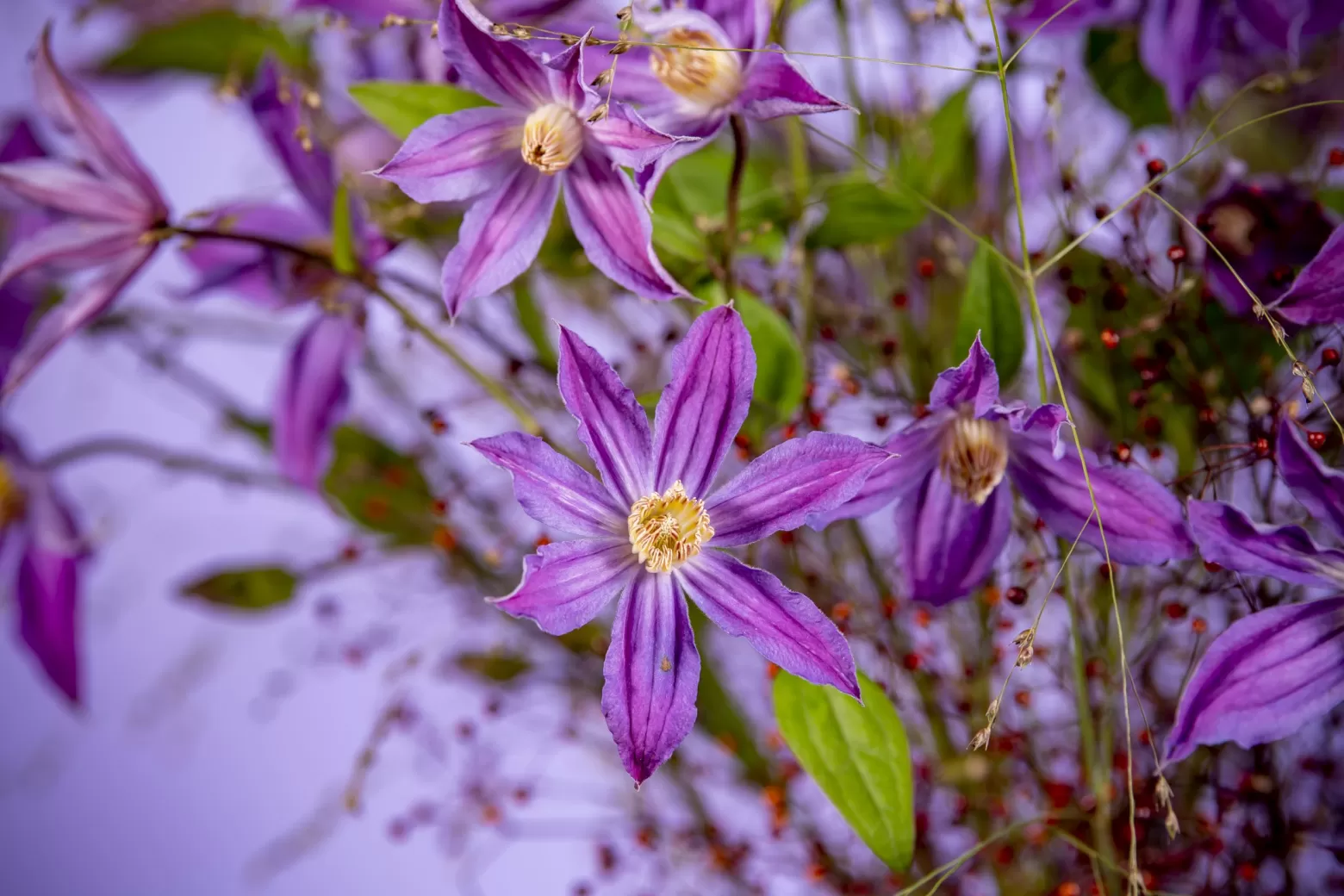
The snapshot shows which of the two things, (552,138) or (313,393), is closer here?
(552,138)

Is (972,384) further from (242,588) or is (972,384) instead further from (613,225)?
(242,588)

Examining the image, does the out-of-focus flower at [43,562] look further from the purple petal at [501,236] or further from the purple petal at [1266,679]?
the purple petal at [1266,679]

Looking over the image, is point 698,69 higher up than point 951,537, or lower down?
higher up

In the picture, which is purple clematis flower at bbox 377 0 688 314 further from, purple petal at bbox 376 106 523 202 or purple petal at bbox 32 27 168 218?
purple petal at bbox 32 27 168 218

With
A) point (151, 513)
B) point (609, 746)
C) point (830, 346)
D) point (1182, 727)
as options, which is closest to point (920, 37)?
point (830, 346)

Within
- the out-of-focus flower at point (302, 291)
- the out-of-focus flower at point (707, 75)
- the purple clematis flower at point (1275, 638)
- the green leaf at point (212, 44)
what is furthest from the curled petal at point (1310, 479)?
the green leaf at point (212, 44)

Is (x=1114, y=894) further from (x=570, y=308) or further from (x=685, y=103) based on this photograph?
(x=570, y=308)

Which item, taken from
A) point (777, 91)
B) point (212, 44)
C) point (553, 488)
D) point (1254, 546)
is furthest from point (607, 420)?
point (212, 44)
